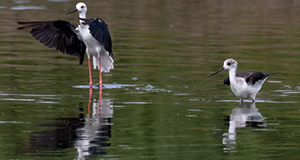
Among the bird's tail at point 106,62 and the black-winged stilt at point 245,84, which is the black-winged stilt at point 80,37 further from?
the black-winged stilt at point 245,84

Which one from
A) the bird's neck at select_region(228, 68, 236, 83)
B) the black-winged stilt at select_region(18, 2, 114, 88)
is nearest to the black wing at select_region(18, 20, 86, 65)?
the black-winged stilt at select_region(18, 2, 114, 88)

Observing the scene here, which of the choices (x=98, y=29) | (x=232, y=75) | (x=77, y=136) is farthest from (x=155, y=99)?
(x=77, y=136)

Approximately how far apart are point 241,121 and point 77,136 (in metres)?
2.71

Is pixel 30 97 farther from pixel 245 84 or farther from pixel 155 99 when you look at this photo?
pixel 245 84

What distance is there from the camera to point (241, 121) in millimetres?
10883

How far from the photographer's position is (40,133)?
31.8 ft

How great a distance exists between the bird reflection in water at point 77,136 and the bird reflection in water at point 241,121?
Answer: 61.8 inches

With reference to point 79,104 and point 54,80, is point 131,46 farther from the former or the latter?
point 79,104

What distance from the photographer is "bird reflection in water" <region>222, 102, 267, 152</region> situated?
945 cm

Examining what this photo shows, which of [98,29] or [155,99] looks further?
[98,29]

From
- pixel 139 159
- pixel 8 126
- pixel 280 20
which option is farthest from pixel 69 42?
pixel 280 20

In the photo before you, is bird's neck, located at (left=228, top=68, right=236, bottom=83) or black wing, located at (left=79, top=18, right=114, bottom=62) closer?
bird's neck, located at (left=228, top=68, right=236, bottom=83)

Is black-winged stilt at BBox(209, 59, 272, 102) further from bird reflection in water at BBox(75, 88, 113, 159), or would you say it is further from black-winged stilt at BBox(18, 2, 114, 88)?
black-winged stilt at BBox(18, 2, 114, 88)

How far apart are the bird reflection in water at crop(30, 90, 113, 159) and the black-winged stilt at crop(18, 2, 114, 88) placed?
3.10 meters
